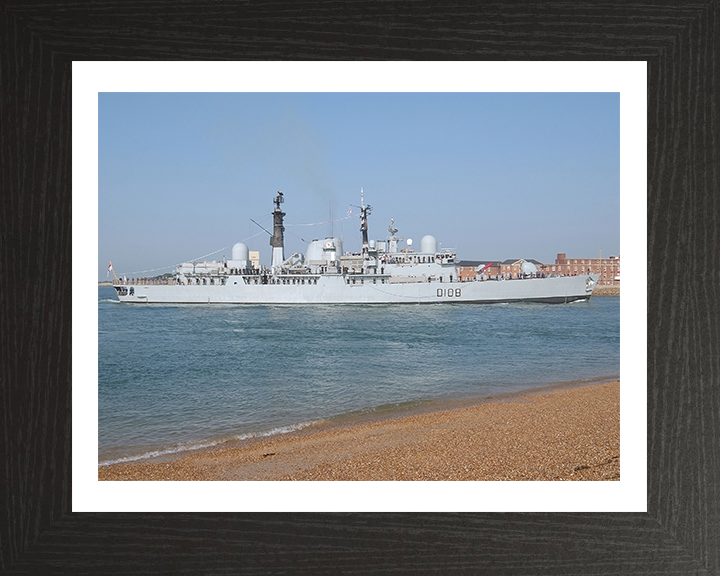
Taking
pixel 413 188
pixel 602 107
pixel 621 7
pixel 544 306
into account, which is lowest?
pixel 544 306

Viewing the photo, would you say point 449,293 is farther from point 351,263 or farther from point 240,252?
point 240,252

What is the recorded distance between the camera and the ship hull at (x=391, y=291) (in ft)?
38.2

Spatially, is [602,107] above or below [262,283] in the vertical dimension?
above

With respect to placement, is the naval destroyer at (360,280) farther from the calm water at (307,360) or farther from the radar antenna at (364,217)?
the calm water at (307,360)

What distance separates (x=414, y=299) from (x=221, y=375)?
5.10 m

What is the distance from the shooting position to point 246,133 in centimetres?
1341

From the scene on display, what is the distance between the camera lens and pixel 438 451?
299cm

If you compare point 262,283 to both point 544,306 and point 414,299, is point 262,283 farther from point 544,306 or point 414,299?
point 544,306

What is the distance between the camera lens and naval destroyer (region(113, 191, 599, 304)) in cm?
1176

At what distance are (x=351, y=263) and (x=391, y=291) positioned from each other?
1304 mm

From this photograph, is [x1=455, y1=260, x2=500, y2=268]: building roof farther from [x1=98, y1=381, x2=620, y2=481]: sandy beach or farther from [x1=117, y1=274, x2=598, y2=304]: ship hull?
[x1=98, y1=381, x2=620, y2=481]: sandy beach

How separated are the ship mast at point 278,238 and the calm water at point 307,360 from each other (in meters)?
1.27

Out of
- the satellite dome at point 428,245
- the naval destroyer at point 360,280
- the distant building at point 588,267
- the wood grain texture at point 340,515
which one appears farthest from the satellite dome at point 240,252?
the wood grain texture at point 340,515

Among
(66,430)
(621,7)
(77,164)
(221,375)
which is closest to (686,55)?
(621,7)
